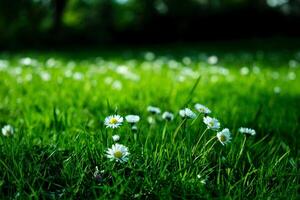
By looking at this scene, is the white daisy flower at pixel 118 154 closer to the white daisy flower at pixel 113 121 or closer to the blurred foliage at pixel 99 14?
the white daisy flower at pixel 113 121

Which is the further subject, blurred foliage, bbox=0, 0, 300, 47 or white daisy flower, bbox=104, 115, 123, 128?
blurred foliage, bbox=0, 0, 300, 47

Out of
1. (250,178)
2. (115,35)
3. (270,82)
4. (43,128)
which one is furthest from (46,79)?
(115,35)

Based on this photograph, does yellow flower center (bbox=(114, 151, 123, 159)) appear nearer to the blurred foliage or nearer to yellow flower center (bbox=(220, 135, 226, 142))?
yellow flower center (bbox=(220, 135, 226, 142))

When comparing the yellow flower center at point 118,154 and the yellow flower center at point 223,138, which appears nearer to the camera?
the yellow flower center at point 118,154

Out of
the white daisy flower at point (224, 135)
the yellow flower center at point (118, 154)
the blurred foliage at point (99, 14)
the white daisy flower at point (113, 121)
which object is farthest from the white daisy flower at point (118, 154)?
the blurred foliage at point (99, 14)

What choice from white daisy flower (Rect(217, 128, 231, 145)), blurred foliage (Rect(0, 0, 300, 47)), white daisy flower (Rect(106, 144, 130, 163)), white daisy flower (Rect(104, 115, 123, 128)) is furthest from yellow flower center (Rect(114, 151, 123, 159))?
blurred foliage (Rect(0, 0, 300, 47))

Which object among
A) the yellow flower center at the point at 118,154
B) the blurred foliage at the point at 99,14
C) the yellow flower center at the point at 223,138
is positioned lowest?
the yellow flower center at the point at 118,154

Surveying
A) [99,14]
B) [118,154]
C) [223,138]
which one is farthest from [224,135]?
[99,14]

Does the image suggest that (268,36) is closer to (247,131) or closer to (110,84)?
(110,84)
